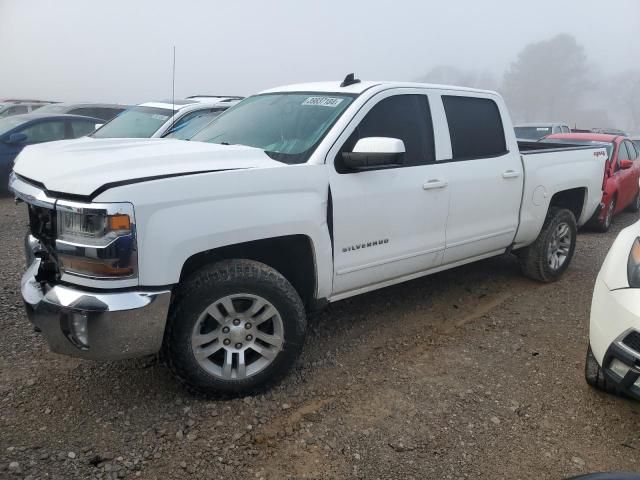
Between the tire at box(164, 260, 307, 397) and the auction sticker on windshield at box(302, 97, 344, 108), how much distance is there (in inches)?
49.6

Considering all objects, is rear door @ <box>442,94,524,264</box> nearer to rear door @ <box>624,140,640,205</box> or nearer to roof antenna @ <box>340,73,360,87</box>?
roof antenna @ <box>340,73,360,87</box>

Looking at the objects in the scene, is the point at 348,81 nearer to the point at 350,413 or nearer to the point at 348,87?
the point at 348,87

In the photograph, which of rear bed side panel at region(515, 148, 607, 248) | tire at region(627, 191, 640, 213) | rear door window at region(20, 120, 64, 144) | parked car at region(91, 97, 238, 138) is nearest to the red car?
tire at region(627, 191, 640, 213)

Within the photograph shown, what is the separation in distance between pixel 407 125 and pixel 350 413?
1981 millimetres

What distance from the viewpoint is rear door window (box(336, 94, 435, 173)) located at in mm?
3609

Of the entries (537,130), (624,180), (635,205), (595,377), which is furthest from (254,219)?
(537,130)

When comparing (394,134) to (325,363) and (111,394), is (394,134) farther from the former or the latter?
(111,394)

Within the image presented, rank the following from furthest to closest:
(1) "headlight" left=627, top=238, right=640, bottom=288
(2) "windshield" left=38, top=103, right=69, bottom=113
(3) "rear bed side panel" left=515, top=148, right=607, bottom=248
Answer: (2) "windshield" left=38, top=103, right=69, bottom=113 < (3) "rear bed side panel" left=515, top=148, right=607, bottom=248 < (1) "headlight" left=627, top=238, right=640, bottom=288

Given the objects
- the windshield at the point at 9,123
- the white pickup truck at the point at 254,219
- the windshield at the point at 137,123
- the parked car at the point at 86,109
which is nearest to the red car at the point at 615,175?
the white pickup truck at the point at 254,219

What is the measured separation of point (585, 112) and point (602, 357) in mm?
66683

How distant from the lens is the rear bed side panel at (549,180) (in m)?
4.73

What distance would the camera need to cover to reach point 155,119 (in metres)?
7.48

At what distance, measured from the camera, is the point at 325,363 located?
3.55m

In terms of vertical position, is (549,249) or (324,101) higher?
(324,101)
